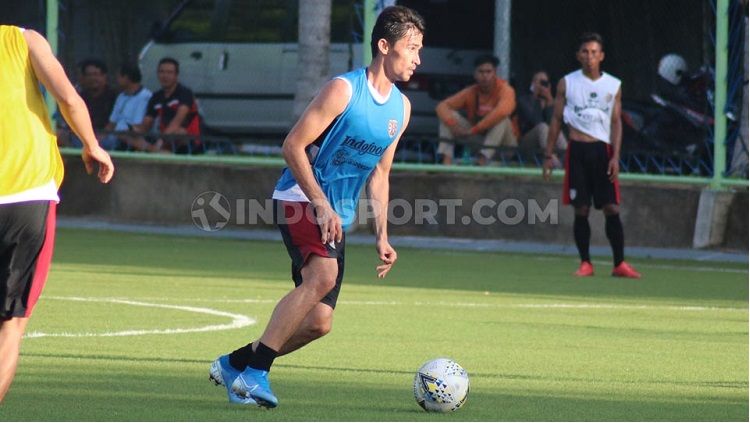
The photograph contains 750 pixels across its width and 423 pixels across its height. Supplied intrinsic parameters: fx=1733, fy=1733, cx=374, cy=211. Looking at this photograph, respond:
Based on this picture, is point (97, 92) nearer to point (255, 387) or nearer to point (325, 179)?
point (325, 179)

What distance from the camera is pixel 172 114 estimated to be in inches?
835

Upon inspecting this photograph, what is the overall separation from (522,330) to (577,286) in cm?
355

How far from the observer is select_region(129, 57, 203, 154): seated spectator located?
20938mm

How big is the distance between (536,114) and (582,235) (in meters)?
4.43

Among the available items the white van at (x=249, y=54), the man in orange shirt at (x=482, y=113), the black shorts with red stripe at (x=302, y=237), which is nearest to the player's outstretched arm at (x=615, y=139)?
the man in orange shirt at (x=482, y=113)

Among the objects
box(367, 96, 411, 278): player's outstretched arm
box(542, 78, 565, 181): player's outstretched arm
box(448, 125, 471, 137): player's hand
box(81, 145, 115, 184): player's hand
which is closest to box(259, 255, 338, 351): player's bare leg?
box(367, 96, 411, 278): player's outstretched arm

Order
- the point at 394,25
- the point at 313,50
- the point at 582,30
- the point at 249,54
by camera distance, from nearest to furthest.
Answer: the point at 394,25
the point at 582,30
the point at 313,50
the point at 249,54

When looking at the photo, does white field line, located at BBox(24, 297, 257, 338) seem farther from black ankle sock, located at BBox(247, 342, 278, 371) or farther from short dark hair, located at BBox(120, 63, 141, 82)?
short dark hair, located at BBox(120, 63, 141, 82)

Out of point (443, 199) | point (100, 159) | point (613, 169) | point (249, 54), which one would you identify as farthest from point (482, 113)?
point (100, 159)

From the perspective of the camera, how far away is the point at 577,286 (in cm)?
1462

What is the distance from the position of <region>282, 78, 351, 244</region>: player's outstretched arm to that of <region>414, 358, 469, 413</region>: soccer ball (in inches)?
28.9

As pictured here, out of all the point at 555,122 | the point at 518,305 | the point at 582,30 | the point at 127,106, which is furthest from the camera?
the point at 127,106

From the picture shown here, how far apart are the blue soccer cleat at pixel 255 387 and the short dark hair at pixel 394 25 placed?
1.58 metres

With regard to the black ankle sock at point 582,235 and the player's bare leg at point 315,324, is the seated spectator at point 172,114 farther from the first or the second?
the player's bare leg at point 315,324
